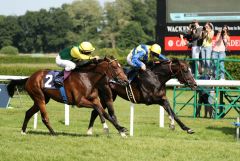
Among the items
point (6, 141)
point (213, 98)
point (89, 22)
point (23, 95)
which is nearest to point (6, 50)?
point (89, 22)

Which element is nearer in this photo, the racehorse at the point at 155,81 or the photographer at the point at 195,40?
the racehorse at the point at 155,81

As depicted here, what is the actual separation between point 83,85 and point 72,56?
0.75 metres

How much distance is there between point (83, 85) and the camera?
1136 centimetres

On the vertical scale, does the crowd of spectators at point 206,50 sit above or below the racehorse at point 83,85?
below

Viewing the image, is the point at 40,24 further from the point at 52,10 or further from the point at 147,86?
the point at 147,86

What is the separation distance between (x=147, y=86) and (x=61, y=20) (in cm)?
8085

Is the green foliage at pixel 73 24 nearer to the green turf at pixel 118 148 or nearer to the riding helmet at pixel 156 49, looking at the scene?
the riding helmet at pixel 156 49

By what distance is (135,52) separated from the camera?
43.1 ft

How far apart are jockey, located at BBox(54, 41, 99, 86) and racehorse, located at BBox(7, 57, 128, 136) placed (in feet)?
0.44

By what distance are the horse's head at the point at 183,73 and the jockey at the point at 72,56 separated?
199 cm

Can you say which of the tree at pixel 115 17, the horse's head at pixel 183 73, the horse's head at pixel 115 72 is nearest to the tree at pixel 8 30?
the tree at pixel 115 17

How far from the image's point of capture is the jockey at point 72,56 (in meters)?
11.6

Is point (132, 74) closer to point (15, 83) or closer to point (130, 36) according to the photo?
point (15, 83)

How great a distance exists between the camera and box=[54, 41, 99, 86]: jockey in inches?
Result: 455
